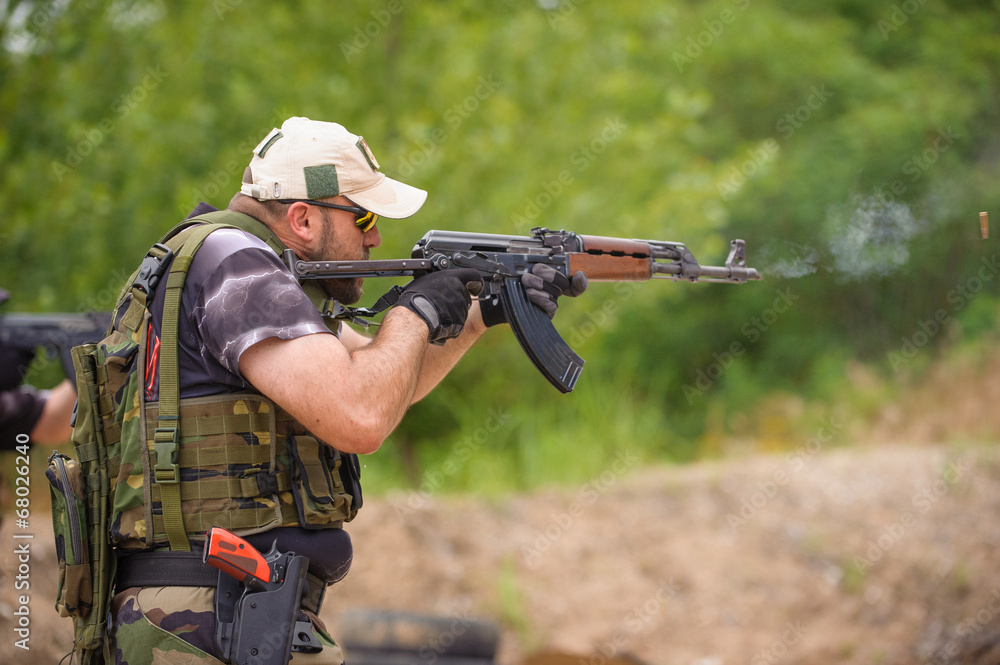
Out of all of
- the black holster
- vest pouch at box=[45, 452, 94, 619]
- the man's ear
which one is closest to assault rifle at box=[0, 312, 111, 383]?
vest pouch at box=[45, 452, 94, 619]

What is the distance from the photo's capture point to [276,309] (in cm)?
213

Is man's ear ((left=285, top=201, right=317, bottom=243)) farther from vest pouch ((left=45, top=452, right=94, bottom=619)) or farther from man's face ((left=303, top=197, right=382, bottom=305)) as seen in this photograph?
vest pouch ((left=45, top=452, right=94, bottom=619))

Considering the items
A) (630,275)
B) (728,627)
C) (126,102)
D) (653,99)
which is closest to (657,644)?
(728,627)

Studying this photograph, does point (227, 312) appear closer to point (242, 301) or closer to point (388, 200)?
point (242, 301)

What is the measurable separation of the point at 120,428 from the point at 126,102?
5.55 m

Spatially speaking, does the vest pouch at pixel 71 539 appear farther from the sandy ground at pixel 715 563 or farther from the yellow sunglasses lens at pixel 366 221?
the sandy ground at pixel 715 563

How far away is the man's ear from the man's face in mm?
28

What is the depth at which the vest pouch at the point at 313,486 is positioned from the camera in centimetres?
236

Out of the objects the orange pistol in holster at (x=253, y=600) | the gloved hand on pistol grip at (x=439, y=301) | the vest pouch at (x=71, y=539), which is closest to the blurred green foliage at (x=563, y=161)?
the gloved hand on pistol grip at (x=439, y=301)

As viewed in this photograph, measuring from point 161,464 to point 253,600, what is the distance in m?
0.42

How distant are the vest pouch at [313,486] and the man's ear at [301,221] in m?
0.60

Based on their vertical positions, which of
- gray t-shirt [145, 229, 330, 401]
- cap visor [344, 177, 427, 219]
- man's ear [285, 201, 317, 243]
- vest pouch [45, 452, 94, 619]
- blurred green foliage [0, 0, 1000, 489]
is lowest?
vest pouch [45, 452, 94, 619]

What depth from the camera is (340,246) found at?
2.59 metres

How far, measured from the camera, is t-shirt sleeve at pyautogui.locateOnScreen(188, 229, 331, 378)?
2117mm
